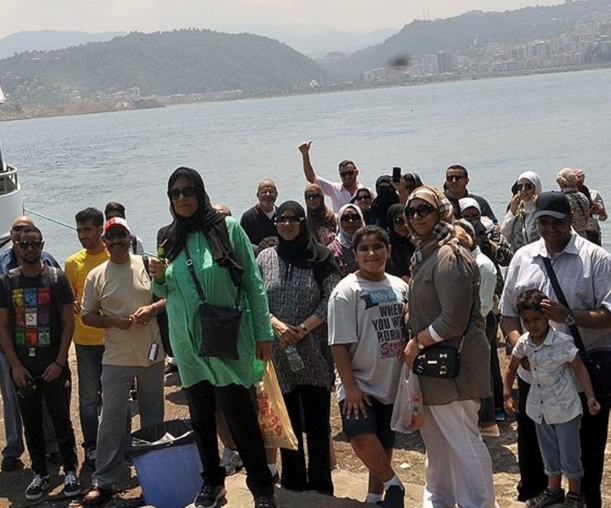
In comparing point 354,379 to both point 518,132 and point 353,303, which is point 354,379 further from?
point 518,132

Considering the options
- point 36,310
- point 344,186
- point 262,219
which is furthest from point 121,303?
point 344,186

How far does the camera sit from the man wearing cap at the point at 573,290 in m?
4.78

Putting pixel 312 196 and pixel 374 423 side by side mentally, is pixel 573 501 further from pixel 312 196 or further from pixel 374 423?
pixel 312 196

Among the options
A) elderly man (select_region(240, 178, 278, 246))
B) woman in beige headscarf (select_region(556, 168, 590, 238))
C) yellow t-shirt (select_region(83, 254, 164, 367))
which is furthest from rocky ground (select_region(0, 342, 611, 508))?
woman in beige headscarf (select_region(556, 168, 590, 238))

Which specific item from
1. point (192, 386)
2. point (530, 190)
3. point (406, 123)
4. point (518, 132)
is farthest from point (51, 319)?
point (406, 123)

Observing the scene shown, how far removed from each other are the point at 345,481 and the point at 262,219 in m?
3.04

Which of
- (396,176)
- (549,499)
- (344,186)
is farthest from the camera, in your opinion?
(344,186)

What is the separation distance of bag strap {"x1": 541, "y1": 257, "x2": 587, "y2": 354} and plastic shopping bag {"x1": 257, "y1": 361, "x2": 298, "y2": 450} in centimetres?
158

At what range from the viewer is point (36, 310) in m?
6.16

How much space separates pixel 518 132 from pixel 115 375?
4311 cm

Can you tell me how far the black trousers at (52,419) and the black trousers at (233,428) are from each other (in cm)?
171

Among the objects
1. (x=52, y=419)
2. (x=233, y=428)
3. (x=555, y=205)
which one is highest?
(x=555, y=205)

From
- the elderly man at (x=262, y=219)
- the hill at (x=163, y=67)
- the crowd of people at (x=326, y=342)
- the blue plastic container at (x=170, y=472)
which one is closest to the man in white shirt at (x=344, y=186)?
the elderly man at (x=262, y=219)

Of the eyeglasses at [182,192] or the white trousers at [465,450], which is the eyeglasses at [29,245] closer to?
the eyeglasses at [182,192]
